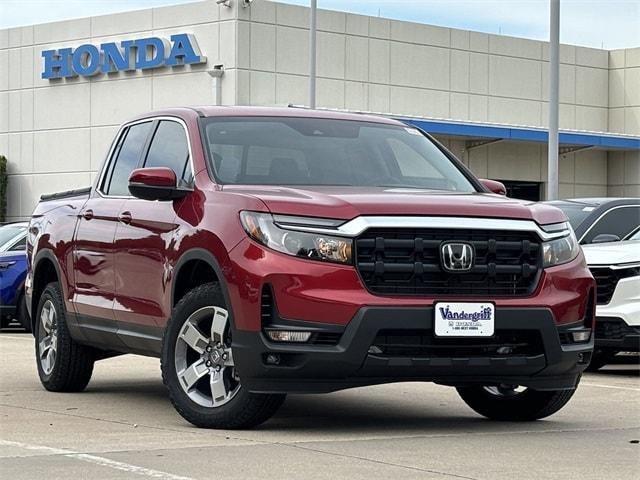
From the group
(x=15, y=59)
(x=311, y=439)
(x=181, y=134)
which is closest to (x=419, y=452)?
(x=311, y=439)

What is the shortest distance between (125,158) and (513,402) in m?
3.19

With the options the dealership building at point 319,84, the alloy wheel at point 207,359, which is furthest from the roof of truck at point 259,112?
the dealership building at point 319,84

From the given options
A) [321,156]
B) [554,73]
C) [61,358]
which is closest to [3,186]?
[554,73]

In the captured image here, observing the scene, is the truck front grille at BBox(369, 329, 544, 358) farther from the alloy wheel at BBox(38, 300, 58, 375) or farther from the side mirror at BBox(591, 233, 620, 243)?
the side mirror at BBox(591, 233, 620, 243)

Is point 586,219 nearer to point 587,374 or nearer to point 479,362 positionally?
point 587,374

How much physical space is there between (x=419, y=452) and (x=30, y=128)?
4152 centimetres

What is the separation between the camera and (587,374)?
1378cm

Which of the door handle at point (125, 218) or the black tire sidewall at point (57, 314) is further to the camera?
the black tire sidewall at point (57, 314)

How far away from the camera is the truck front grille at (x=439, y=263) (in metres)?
8.27

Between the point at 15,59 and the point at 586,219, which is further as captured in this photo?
the point at 15,59

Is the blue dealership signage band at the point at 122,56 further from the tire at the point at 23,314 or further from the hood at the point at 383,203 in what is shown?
the hood at the point at 383,203

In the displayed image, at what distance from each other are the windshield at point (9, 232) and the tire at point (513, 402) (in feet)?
40.3

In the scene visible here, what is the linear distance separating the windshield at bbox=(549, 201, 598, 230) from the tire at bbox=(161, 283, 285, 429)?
6.33 m

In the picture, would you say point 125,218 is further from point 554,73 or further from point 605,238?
point 554,73
